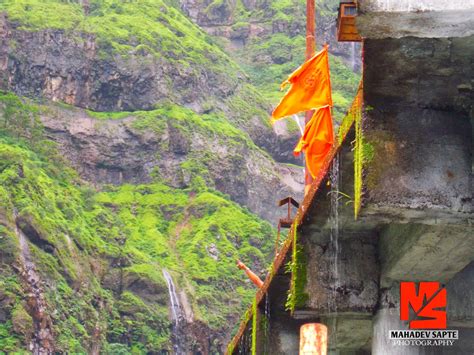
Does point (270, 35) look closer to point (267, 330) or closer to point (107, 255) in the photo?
point (107, 255)

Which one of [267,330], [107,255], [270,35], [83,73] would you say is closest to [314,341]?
[267,330]

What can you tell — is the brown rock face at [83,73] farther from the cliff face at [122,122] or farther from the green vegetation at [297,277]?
the green vegetation at [297,277]

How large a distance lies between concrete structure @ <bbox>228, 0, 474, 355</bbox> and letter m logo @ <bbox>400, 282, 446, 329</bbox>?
10 centimetres

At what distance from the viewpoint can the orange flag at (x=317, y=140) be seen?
1242cm

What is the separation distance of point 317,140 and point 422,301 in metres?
3.30

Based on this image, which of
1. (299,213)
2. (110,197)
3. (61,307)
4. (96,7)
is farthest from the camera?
(96,7)

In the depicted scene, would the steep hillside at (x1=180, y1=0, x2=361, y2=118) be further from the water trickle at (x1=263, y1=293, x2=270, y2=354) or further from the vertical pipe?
the vertical pipe

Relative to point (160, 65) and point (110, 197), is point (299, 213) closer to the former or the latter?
point (110, 197)

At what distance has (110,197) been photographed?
7156 centimetres

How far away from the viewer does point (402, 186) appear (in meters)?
7.80

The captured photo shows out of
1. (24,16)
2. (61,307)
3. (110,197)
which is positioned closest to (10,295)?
(61,307)

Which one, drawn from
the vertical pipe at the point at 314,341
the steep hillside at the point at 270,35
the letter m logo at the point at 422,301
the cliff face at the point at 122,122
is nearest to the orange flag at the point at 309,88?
the letter m logo at the point at 422,301

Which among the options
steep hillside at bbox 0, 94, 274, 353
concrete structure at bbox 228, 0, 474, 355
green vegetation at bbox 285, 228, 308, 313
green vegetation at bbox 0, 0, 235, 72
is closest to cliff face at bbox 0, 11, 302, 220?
green vegetation at bbox 0, 0, 235, 72

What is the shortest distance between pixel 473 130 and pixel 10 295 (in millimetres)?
42435
